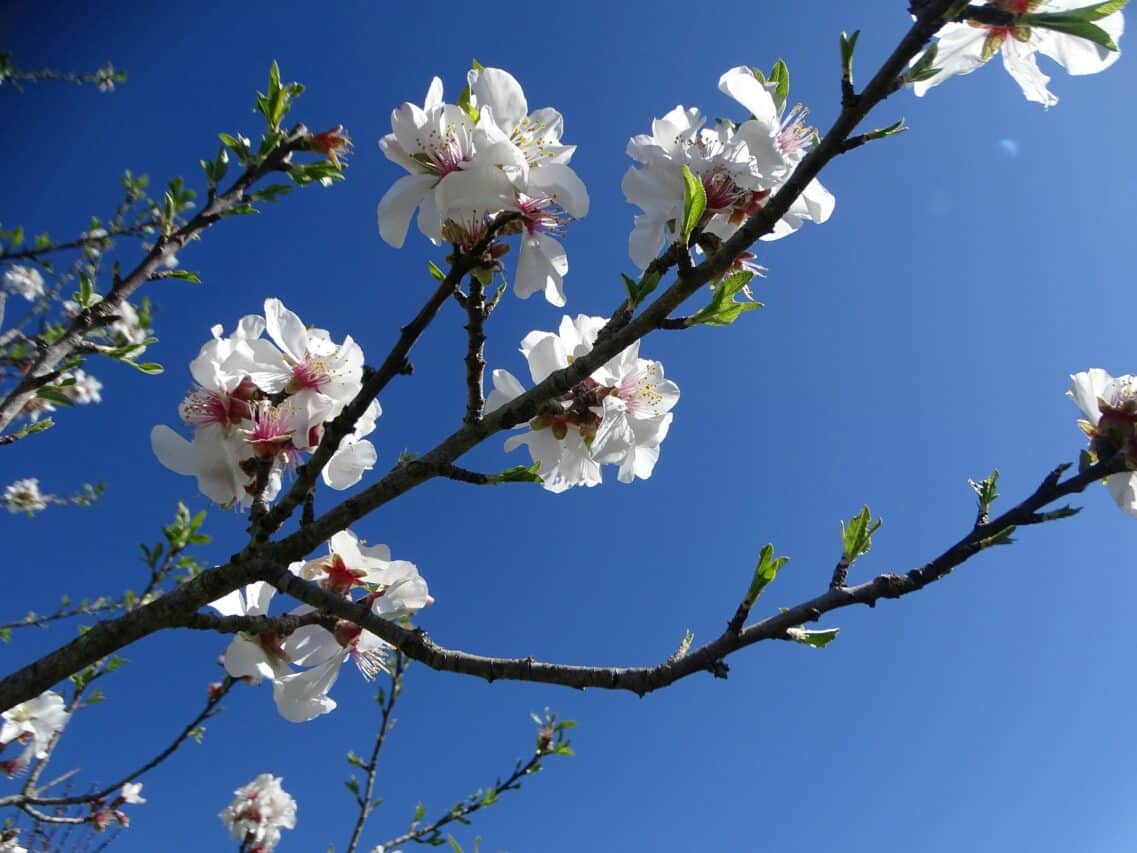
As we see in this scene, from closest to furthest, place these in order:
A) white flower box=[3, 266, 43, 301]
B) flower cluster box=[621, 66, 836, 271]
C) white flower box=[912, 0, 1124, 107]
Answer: white flower box=[912, 0, 1124, 107] → flower cluster box=[621, 66, 836, 271] → white flower box=[3, 266, 43, 301]

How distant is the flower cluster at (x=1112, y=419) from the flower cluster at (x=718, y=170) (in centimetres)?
103

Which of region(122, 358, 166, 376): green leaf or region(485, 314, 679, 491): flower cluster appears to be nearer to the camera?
region(485, 314, 679, 491): flower cluster

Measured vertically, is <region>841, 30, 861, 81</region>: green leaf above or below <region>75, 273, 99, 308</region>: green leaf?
below

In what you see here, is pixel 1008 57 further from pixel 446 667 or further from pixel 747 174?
pixel 446 667

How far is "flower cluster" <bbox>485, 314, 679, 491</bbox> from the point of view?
1.88m

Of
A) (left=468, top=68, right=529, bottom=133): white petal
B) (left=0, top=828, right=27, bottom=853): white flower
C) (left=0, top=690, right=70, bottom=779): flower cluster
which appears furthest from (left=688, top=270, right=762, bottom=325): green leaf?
(left=0, top=828, right=27, bottom=853): white flower

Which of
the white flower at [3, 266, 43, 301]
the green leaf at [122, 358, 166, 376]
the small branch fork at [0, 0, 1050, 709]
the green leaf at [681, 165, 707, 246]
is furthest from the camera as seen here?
the white flower at [3, 266, 43, 301]

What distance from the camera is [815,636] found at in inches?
59.9

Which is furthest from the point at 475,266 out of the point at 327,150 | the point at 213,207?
the point at 213,207

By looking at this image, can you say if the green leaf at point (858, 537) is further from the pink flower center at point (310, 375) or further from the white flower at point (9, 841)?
the white flower at point (9, 841)

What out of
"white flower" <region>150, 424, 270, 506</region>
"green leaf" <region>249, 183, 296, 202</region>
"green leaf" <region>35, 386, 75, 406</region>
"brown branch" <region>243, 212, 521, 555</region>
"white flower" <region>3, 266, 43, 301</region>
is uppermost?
"white flower" <region>3, 266, 43, 301</region>

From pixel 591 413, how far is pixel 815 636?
751mm

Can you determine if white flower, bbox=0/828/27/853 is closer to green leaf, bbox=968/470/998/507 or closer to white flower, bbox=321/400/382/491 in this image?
white flower, bbox=321/400/382/491

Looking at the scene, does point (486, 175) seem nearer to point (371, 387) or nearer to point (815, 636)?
point (371, 387)
